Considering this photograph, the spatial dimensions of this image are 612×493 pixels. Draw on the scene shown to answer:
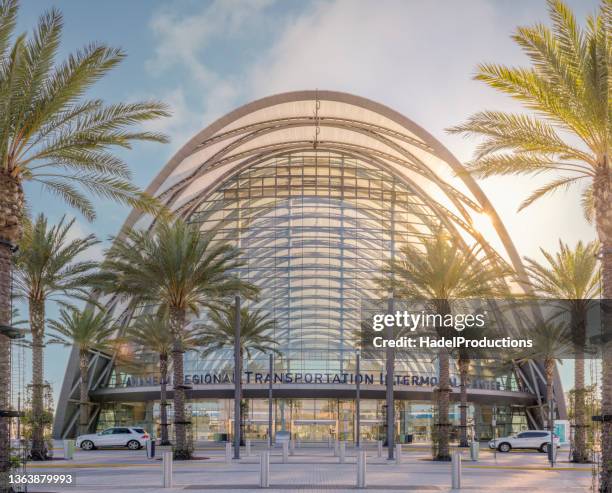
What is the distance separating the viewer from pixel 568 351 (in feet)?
160

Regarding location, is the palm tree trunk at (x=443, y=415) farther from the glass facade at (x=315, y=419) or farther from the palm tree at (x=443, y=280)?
the glass facade at (x=315, y=419)

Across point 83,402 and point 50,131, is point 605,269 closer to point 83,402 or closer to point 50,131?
point 50,131

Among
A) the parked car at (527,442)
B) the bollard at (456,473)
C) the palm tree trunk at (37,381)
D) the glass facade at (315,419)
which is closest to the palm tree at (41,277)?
the palm tree trunk at (37,381)

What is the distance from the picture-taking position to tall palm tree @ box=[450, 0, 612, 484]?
18.2 metres

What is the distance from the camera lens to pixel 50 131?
20.2 meters

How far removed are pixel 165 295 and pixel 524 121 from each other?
2009 centimetres

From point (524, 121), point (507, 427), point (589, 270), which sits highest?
point (524, 121)

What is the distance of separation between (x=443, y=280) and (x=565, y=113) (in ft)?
59.7

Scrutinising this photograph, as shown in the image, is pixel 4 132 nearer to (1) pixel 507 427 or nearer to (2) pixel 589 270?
(2) pixel 589 270

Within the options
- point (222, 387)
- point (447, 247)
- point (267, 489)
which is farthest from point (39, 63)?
point (222, 387)

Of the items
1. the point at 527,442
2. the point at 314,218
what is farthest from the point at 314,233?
the point at 527,442

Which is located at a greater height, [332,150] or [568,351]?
[332,150]
